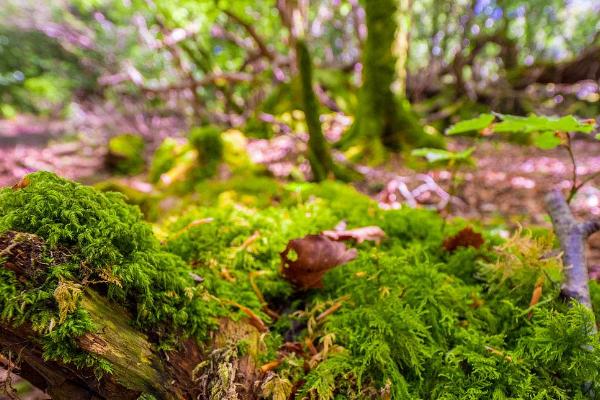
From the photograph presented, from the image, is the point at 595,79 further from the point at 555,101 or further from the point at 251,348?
the point at 251,348

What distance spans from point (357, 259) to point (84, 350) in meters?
0.99

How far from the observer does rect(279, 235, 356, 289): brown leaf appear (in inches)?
51.0

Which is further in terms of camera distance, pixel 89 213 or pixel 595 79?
pixel 595 79

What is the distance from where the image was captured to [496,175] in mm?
6031

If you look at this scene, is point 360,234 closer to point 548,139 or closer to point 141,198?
point 548,139

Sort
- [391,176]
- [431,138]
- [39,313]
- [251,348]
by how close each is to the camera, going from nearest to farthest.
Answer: [39,313] → [251,348] → [391,176] → [431,138]

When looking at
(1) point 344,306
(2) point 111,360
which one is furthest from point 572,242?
(2) point 111,360

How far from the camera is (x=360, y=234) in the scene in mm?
1610

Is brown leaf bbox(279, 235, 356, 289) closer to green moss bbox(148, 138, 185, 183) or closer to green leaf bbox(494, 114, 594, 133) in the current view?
green leaf bbox(494, 114, 594, 133)

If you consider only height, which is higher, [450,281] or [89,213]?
[89,213]

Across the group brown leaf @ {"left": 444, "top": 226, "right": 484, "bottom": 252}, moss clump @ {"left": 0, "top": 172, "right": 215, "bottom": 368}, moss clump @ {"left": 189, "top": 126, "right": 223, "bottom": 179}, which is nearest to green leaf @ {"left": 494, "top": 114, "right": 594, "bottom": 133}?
brown leaf @ {"left": 444, "top": 226, "right": 484, "bottom": 252}

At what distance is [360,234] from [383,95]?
19.8 ft

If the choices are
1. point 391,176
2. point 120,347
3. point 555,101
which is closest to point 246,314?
point 120,347

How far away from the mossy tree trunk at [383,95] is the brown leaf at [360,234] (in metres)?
5.44
